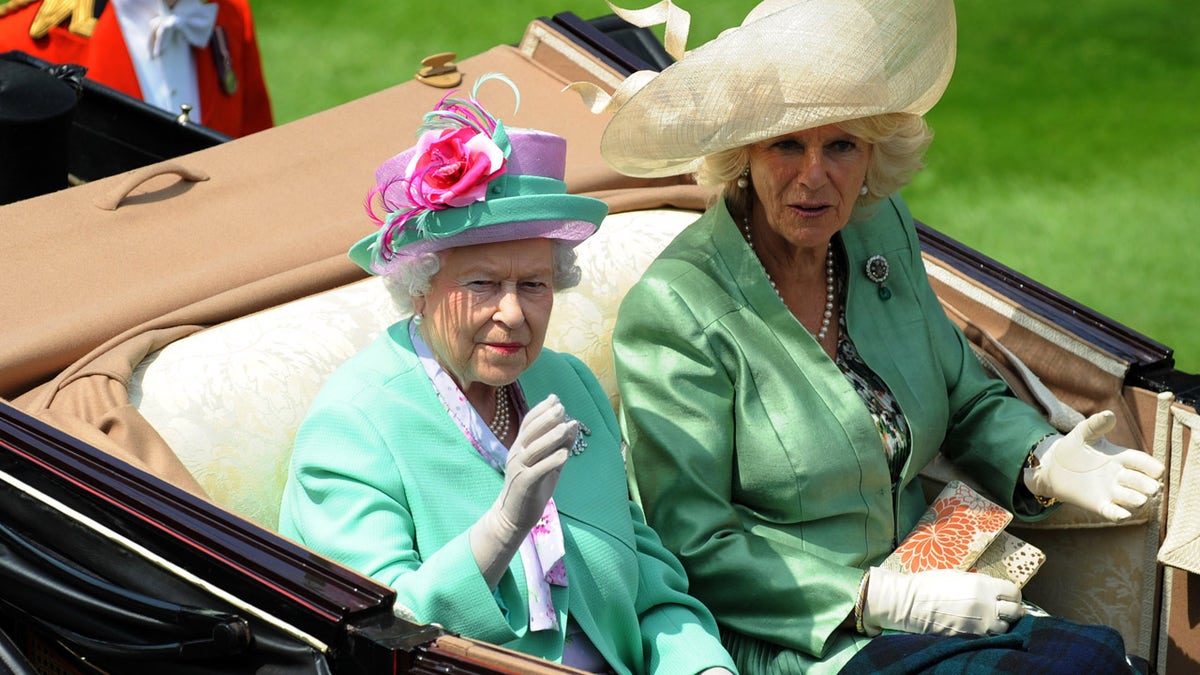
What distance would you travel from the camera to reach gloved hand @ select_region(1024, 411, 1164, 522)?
251cm

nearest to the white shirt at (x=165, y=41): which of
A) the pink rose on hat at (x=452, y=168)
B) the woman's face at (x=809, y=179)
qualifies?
the woman's face at (x=809, y=179)

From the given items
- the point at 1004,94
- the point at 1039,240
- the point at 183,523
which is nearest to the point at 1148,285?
the point at 1039,240

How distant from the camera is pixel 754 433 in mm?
2426

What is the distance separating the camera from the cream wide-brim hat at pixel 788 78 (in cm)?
235

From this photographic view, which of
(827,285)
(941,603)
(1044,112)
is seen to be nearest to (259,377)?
(827,285)

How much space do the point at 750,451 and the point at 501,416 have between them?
0.41 meters

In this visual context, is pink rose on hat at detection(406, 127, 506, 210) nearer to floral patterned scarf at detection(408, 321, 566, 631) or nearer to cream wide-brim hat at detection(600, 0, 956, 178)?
floral patterned scarf at detection(408, 321, 566, 631)

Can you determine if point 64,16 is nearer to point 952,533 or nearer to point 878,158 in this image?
point 878,158

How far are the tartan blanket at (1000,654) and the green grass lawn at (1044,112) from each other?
10.3 ft

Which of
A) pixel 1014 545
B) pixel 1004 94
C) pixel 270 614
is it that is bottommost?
pixel 270 614

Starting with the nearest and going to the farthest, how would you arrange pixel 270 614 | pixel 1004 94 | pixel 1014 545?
pixel 270 614 < pixel 1014 545 < pixel 1004 94

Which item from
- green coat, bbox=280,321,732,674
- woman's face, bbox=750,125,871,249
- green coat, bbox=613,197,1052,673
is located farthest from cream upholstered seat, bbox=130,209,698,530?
woman's face, bbox=750,125,871,249

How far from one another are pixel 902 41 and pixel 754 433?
2.08 ft

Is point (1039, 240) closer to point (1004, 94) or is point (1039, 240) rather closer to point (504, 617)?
point (1004, 94)
